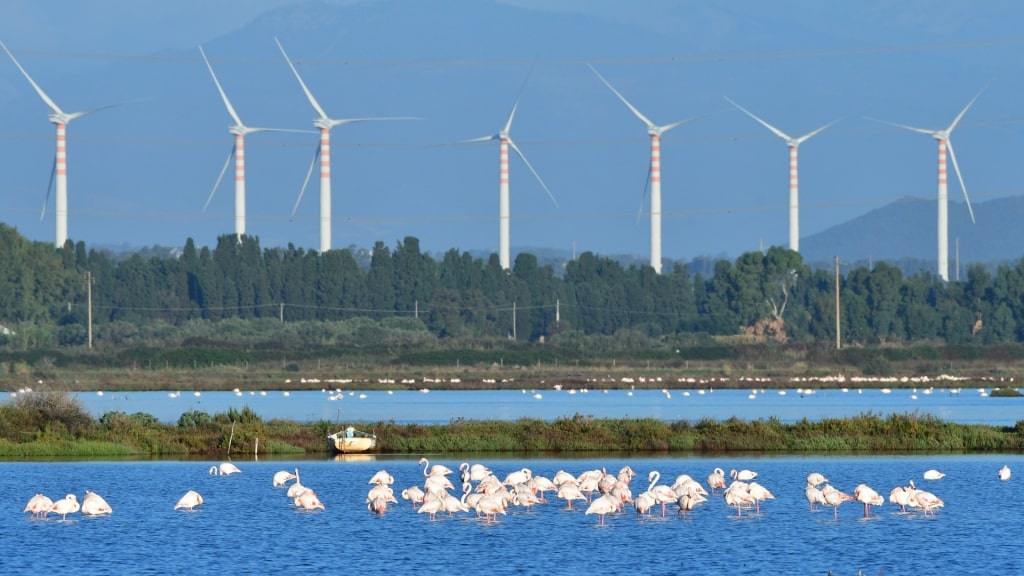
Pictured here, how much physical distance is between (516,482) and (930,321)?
126 meters

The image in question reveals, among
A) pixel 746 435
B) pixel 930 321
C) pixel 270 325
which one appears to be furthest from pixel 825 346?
pixel 746 435

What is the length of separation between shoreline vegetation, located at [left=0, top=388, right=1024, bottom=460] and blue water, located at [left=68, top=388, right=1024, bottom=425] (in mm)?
10874

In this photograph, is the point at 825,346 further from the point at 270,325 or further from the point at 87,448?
the point at 87,448

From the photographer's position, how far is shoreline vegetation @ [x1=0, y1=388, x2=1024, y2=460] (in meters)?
Result: 54.2

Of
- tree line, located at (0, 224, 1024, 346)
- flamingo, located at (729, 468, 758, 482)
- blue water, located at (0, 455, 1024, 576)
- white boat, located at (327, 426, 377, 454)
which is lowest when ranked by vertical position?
blue water, located at (0, 455, 1024, 576)

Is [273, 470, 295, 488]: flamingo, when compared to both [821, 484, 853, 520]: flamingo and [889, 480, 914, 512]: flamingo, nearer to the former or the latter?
[821, 484, 853, 520]: flamingo

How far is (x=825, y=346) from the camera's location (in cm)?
14125

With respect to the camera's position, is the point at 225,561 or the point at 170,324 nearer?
the point at 225,561

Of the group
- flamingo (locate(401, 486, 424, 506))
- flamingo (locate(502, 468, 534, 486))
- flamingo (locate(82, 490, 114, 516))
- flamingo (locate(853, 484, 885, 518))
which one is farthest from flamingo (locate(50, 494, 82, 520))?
flamingo (locate(853, 484, 885, 518))

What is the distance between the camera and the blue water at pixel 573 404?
73.6 m

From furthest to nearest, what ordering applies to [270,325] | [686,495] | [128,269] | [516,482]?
[128,269] → [270,325] → [516,482] → [686,495]

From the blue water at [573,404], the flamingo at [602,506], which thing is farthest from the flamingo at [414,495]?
the blue water at [573,404]

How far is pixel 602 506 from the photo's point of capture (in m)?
38.8

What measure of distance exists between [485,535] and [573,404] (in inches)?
1940
